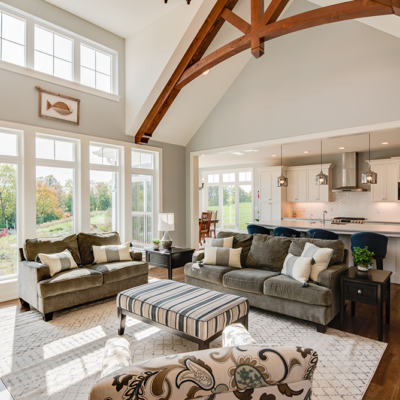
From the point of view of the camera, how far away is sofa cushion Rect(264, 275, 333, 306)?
9.94ft

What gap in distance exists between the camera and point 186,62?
4.97 meters

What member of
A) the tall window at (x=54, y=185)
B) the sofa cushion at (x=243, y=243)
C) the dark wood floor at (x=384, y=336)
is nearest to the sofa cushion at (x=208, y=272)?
the sofa cushion at (x=243, y=243)

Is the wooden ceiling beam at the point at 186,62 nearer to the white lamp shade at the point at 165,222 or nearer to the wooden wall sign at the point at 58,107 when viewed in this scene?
the wooden wall sign at the point at 58,107

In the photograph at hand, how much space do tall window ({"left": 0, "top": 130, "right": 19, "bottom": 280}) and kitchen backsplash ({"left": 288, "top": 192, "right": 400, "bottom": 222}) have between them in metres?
7.49

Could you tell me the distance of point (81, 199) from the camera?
16.2 ft

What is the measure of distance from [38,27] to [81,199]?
2.69 meters

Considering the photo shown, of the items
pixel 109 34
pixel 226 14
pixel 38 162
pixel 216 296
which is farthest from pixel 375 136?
pixel 38 162

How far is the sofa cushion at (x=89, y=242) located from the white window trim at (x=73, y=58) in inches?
96.4

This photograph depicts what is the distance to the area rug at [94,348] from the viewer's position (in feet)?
7.25

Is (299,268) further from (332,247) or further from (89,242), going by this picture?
(89,242)

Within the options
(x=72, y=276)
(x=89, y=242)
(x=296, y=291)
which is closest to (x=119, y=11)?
(x=89, y=242)

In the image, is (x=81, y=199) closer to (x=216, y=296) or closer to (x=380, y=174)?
(x=216, y=296)

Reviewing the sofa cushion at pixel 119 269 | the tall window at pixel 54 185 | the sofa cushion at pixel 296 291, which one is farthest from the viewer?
the tall window at pixel 54 185

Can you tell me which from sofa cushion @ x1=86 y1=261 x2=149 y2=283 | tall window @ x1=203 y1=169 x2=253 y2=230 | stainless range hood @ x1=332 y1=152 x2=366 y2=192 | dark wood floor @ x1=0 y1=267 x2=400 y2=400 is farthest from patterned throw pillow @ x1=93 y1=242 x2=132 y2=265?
tall window @ x1=203 y1=169 x2=253 y2=230
